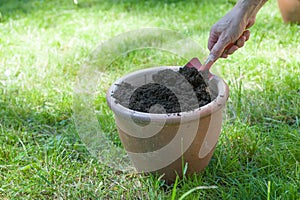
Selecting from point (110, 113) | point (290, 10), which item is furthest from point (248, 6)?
point (290, 10)

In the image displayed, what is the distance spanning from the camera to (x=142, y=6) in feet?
13.6

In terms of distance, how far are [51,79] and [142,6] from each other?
1.65 m

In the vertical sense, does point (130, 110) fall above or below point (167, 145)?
above

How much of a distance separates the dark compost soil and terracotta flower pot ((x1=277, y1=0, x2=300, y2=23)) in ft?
5.70

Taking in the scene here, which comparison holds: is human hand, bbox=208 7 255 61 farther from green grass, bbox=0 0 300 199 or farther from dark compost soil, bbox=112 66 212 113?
green grass, bbox=0 0 300 199

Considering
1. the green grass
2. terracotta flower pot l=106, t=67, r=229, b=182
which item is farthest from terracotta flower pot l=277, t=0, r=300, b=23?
terracotta flower pot l=106, t=67, r=229, b=182

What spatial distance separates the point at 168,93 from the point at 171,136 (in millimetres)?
224

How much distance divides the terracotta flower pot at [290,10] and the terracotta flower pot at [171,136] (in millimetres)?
1721

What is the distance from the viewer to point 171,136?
5.41 feet

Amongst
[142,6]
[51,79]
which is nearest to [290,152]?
[51,79]

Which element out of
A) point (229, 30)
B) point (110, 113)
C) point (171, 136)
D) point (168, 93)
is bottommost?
point (110, 113)

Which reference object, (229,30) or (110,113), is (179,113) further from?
(110,113)

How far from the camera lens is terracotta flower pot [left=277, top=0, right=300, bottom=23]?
324 cm

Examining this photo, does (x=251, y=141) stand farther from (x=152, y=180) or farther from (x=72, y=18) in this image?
(x=72, y=18)
